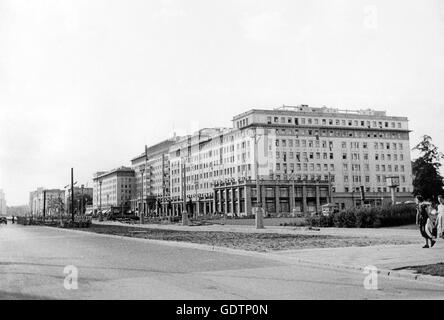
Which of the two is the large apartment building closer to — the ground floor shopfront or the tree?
the ground floor shopfront

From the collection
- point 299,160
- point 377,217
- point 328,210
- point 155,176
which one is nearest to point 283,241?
point 377,217

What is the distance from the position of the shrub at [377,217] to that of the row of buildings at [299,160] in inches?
2597

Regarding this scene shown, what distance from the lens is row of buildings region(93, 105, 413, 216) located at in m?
108

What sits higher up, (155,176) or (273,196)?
(155,176)

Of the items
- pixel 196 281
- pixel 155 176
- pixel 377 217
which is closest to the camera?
pixel 196 281

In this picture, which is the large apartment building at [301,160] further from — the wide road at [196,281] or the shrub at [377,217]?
the wide road at [196,281]

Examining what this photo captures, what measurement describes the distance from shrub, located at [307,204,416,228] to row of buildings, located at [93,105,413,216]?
66.0m

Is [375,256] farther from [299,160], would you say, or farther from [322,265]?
[299,160]

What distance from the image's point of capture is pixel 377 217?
107 ft

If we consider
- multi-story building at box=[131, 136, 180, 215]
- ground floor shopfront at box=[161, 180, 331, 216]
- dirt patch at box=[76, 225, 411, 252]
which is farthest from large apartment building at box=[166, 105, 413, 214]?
dirt patch at box=[76, 225, 411, 252]

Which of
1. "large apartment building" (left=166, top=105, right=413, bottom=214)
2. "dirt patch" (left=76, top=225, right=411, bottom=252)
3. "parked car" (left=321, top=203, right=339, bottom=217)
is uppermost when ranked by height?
"large apartment building" (left=166, top=105, right=413, bottom=214)

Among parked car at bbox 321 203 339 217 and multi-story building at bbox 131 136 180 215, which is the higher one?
multi-story building at bbox 131 136 180 215

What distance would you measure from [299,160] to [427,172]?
5699cm
